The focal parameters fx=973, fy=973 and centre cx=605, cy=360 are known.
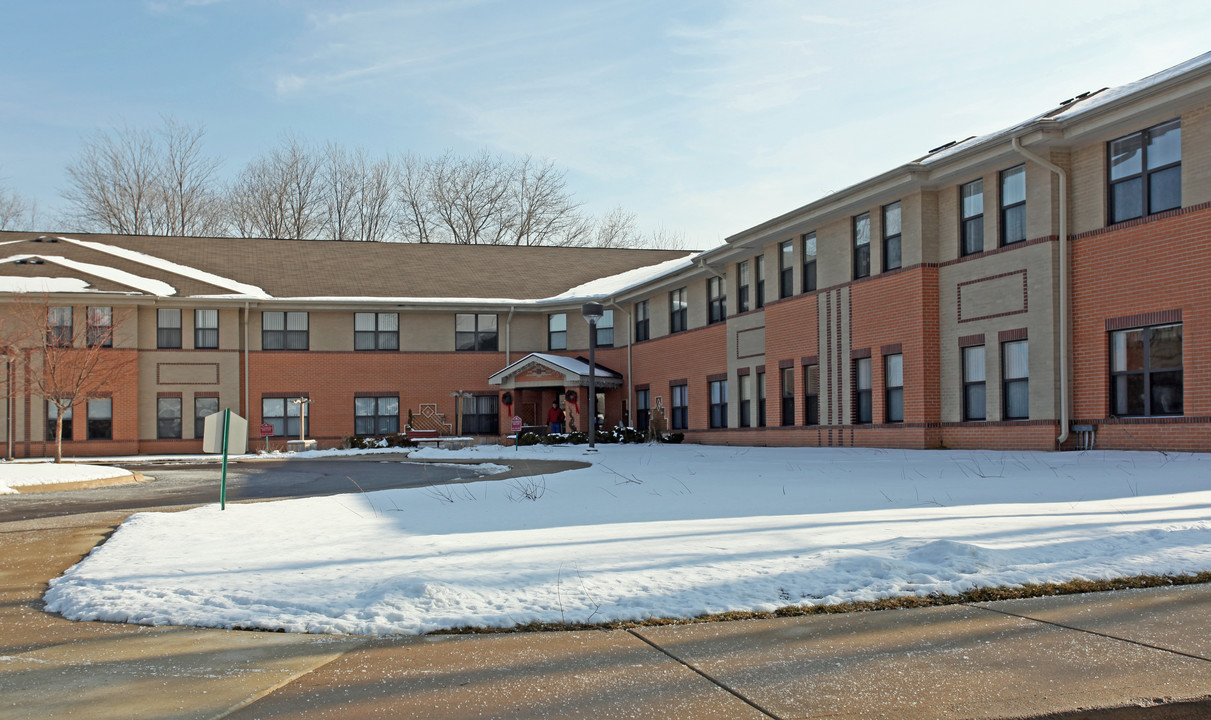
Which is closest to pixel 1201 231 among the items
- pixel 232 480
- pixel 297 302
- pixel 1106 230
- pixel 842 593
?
pixel 1106 230

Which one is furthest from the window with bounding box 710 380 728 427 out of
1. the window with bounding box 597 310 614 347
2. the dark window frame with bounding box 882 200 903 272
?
the dark window frame with bounding box 882 200 903 272

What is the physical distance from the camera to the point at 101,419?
37719mm

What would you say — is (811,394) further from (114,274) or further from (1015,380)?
(114,274)

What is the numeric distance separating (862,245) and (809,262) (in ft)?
8.47

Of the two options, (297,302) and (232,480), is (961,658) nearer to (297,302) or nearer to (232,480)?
(232,480)

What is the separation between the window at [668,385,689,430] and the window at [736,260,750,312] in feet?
15.6

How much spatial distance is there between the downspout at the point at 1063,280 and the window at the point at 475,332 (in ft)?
86.3

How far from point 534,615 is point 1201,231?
1528cm

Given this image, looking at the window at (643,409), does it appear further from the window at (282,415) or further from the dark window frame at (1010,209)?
the dark window frame at (1010,209)

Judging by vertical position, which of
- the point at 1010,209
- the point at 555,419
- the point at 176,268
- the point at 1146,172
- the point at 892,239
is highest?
the point at 176,268

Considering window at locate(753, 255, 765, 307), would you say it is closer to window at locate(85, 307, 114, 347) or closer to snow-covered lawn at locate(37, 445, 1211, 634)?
snow-covered lawn at locate(37, 445, 1211, 634)

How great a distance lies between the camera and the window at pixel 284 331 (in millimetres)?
39469

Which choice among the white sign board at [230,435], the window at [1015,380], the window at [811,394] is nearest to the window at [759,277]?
the window at [811,394]

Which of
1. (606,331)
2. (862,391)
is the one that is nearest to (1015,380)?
(862,391)
